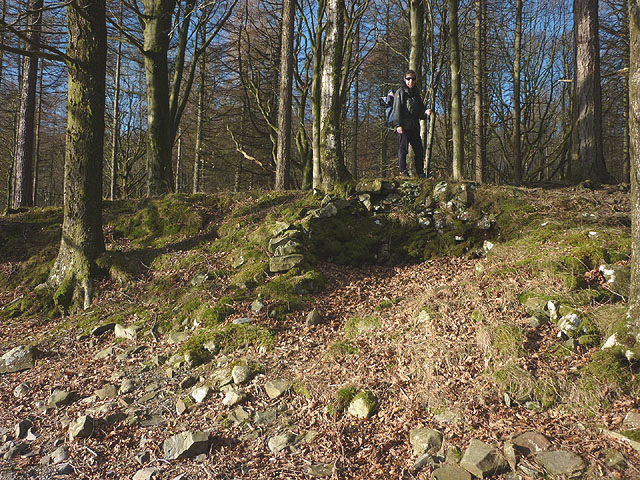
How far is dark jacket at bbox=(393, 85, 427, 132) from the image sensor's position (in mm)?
8164

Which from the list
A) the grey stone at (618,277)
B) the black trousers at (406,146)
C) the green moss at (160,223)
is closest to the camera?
the grey stone at (618,277)

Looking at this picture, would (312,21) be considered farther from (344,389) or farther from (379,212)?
(344,389)

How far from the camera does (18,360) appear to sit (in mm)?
5242

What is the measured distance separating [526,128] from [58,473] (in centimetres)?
1920

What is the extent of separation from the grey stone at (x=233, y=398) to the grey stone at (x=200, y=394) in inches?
9.9

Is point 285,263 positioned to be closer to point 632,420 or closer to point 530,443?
point 530,443

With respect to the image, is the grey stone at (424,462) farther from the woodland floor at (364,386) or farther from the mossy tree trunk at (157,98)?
the mossy tree trunk at (157,98)

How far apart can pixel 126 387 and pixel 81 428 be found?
728mm

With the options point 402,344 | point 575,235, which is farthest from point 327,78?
point 402,344

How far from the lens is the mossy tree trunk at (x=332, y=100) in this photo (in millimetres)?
8094

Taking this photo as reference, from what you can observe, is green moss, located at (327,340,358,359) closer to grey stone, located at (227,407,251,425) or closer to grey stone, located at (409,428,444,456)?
grey stone, located at (227,407,251,425)

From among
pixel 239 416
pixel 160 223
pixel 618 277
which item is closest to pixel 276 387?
pixel 239 416

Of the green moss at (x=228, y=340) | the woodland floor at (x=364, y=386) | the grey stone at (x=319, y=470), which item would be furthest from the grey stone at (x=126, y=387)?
the grey stone at (x=319, y=470)

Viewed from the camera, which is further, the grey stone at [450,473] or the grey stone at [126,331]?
the grey stone at [126,331]
